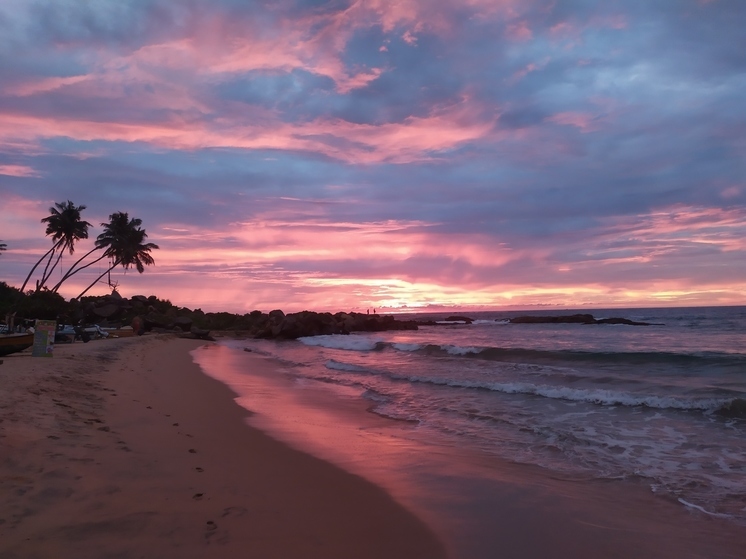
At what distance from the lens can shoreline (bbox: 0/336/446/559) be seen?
12.6 feet

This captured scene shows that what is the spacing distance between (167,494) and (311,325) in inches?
1914

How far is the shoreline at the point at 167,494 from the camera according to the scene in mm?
3832

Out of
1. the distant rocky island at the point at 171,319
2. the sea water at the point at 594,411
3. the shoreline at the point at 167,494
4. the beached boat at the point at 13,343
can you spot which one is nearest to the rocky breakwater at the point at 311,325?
the distant rocky island at the point at 171,319

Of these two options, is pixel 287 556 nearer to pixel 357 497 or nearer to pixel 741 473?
pixel 357 497

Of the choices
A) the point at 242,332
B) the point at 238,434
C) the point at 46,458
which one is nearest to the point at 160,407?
the point at 238,434

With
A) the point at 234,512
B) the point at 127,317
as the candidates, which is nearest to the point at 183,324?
the point at 127,317

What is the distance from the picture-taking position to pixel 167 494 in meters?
4.82

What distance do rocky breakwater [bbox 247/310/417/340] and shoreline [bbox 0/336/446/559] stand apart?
4193cm

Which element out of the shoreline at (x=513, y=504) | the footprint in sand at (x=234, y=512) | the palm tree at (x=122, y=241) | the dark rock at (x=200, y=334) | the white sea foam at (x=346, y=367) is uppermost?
the palm tree at (x=122, y=241)

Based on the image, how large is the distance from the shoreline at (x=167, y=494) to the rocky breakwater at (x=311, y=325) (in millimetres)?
41933

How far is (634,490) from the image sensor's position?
6211 mm

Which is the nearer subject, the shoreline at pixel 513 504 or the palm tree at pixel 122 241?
the shoreline at pixel 513 504

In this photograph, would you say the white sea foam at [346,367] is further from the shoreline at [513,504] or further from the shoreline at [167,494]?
the shoreline at [167,494]

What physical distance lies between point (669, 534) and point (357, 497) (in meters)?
3.15
